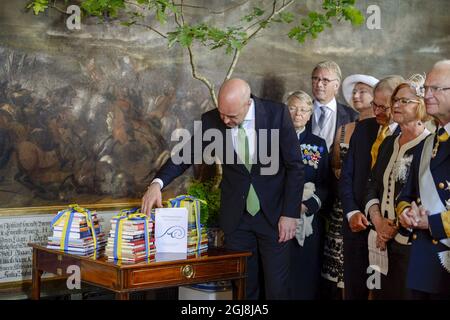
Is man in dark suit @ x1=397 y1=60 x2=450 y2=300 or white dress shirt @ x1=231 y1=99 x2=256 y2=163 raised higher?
white dress shirt @ x1=231 y1=99 x2=256 y2=163

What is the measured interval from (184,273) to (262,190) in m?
0.91

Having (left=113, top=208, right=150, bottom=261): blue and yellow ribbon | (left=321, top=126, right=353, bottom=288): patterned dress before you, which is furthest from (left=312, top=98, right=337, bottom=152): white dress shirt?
(left=113, top=208, right=150, bottom=261): blue and yellow ribbon

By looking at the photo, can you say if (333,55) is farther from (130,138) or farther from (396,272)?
(396,272)

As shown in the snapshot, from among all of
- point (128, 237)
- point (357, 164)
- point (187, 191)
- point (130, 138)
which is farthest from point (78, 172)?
point (357, 164)

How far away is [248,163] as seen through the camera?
4.98 meters

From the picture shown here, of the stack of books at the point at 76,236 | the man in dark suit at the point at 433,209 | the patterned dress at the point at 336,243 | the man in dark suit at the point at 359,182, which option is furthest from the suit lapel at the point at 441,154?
the stack of books at the point at 76,236

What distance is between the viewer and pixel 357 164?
5090 mm

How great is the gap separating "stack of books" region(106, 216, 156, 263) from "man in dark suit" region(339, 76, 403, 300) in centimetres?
142

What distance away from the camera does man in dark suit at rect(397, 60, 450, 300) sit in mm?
3564

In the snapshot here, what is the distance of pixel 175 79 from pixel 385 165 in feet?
7.70

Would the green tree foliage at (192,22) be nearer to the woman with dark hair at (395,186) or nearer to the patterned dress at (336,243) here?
the patterned dress at (336,243)

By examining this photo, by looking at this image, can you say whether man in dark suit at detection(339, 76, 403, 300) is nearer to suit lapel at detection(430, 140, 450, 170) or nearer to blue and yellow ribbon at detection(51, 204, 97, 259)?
suit lapel at detection(430, 140, 450, 170)

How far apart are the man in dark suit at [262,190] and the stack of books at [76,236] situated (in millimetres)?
597

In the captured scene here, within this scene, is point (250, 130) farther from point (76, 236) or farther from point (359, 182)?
point (76, 236)
